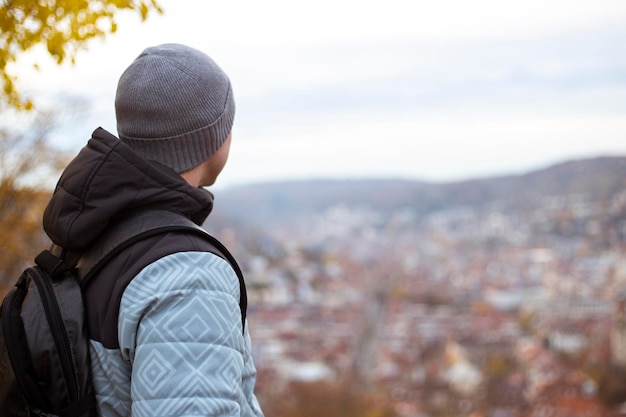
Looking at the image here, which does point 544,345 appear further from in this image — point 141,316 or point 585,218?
point 141,316

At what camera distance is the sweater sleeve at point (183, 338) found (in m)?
0.89

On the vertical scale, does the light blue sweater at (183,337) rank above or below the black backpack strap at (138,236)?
below

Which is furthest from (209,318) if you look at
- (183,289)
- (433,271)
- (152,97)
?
(433,271)

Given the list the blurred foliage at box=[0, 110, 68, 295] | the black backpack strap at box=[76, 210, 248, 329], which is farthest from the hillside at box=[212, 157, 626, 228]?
the black backpack strap at box=[76, 210, 248, 329]

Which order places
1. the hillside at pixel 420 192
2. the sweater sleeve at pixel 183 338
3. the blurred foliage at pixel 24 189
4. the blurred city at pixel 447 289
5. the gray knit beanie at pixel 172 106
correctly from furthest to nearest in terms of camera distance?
the hillside at pixel 420 192 → the blurred city at pixel 447 289 → the blurred foliage at pixel 24 189 → the gray knit beanie at pixel 172 106 → the sweater sleeve at pixel 183 338

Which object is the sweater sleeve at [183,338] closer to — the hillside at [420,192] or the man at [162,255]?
the man at [162,255]

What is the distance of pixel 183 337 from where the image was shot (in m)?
0.89

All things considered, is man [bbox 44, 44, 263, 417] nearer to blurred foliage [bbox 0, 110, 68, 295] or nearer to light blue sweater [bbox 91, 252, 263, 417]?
light blue sweater [bbox 91, 252, 263, 417]

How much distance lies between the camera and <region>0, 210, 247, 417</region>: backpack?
96 cm

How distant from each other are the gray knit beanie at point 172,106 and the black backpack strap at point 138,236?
10 centimetres

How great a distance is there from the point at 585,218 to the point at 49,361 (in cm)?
5660

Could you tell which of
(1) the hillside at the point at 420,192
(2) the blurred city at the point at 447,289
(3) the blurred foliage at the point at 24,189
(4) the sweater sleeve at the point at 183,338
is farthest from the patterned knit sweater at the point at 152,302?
(1) the hillside at the point at 420,192

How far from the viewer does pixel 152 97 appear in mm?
1046

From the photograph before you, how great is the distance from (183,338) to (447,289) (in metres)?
49.6
